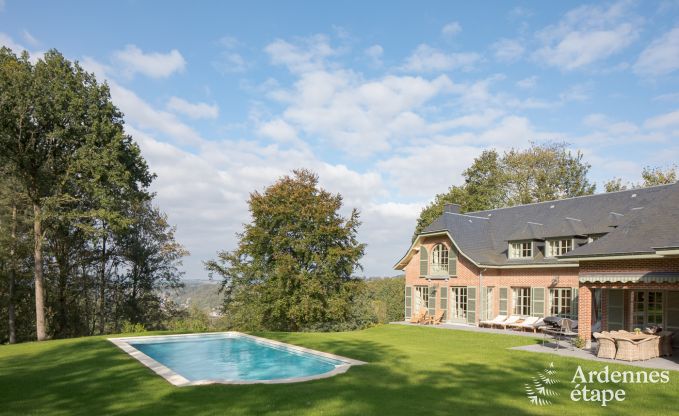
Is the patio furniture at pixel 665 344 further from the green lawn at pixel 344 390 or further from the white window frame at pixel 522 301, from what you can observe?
the white window frame at pixel 522 301

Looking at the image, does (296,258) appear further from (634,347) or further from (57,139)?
(634,347)

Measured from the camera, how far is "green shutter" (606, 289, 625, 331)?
17109 millimetres

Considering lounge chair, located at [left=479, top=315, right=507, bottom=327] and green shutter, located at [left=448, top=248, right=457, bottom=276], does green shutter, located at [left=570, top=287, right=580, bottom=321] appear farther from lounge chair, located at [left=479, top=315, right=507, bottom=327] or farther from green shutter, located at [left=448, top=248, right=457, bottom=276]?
green shutter, located at [left=448, top=248, right=457, bottom=276]

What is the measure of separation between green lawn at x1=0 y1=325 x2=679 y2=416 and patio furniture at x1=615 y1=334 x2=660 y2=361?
1.11 m

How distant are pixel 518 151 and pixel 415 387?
128 feet

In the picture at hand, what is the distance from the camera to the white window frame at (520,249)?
22.9 metres

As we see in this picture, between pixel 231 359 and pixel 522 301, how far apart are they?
14797 millimetres

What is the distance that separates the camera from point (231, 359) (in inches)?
647

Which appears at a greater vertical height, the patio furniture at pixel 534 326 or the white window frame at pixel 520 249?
the white window frame at pixel 520 249

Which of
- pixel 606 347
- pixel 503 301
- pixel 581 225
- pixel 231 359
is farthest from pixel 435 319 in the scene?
pixel 231 359

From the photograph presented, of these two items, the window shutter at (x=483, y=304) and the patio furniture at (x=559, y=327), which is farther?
the window shutter at (x=483, y=304)

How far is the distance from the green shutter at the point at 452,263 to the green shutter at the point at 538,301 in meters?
4.64

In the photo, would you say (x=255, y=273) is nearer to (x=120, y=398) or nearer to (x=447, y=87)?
(x=447, y=87)

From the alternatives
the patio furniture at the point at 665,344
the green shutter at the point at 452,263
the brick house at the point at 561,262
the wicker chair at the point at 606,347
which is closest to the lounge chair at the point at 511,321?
the brick house at the point at 561,262
